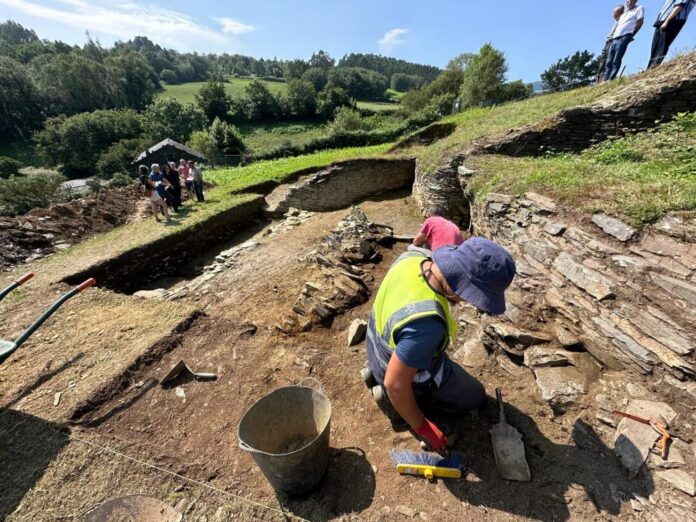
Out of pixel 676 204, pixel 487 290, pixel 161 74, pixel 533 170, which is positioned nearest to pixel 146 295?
pixel 487 290

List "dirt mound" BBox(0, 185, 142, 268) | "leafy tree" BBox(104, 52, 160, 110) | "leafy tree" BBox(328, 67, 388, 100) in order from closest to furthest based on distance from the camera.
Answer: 1. "dirt mound" BBox(0, 185, 142, 268)
2. "leafy tree" BBox(104, 52, 160, 110)
3. "leafy tree" BBox(328, 67, 388, 100)

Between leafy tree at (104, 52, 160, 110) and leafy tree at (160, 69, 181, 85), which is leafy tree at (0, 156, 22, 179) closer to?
leafy tree at (104, 52, 160, 110)

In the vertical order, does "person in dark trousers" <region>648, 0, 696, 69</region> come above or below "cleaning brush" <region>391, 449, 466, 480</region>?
above

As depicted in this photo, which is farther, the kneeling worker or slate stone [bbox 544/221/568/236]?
slate stone [bbox 544/221/568/236]

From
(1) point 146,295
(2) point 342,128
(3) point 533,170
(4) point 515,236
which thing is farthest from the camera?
(2) point 342,128

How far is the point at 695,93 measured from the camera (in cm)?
548

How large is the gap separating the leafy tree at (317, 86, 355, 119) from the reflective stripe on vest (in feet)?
212

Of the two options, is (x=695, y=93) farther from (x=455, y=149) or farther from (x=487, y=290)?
(x=487, y=290)

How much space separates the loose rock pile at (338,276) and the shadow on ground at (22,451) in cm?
286

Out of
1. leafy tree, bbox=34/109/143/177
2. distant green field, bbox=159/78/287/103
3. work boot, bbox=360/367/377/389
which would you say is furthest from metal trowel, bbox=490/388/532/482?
distant green field, bbox=159/78/287/103

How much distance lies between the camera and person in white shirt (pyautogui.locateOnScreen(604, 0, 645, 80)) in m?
7.37

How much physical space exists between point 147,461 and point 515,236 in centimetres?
538

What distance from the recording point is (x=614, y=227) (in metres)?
3.24

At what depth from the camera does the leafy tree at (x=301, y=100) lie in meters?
61.4
